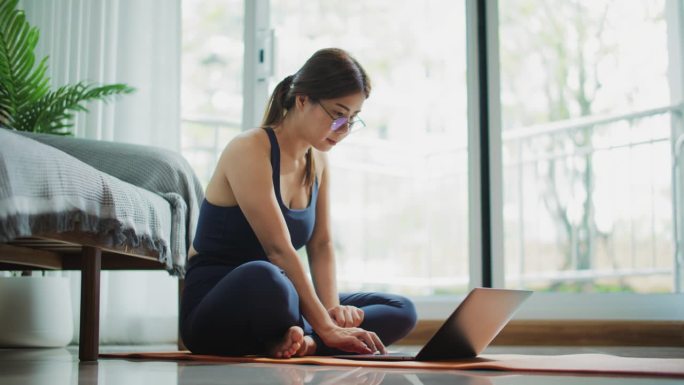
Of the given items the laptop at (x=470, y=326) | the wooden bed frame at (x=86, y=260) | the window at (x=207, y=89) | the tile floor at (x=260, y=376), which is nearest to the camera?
the tile floor at (x=260, y=376)

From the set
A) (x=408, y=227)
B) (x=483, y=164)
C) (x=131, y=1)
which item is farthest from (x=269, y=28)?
(x=408, y=227)

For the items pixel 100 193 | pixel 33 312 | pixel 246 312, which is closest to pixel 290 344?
pixel 246 312

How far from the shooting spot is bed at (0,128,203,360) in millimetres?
1404

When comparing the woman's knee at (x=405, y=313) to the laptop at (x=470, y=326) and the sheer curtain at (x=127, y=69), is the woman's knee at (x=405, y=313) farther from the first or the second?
the sheer curtain at (x=127, y=69)

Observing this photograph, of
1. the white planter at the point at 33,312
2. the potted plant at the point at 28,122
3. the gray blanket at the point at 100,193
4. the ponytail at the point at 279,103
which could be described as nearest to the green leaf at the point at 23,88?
the potted plant at the point at 28,122

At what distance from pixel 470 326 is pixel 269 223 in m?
0.52

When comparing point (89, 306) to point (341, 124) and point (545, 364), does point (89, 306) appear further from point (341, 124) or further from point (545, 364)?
point (545, 364)

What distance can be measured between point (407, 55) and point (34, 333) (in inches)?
169

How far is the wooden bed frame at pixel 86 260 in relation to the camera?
5.80 ft

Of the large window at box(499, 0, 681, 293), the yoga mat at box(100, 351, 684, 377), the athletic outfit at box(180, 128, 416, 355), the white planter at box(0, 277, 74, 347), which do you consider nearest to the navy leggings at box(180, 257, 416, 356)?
the athletic outfit at box(180, 128, 416, 355)

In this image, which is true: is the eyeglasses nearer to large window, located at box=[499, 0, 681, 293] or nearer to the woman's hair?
the woman's hair

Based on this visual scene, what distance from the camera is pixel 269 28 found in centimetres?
370

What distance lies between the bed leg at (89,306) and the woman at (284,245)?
235mm

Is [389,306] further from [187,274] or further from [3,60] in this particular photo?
[3,60]
